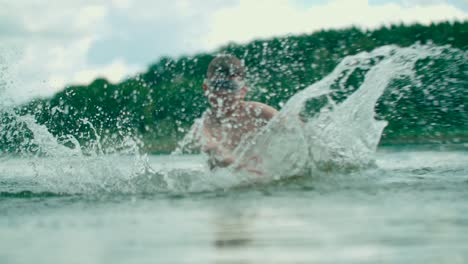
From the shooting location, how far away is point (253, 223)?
3553 millimetres

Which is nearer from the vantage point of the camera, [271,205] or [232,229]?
[232,229]

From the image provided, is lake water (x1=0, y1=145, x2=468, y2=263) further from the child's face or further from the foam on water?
the child's face

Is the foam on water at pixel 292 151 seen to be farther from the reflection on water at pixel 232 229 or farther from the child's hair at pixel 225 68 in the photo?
the reflection on water at pixel 232 229

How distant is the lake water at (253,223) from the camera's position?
273 cm

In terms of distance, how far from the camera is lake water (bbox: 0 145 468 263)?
107 inches

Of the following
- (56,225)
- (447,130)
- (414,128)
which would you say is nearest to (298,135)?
(56,225)

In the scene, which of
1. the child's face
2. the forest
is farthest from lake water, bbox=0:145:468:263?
the forest

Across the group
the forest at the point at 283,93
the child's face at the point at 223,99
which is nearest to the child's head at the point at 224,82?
the child's face at the point at 223,99

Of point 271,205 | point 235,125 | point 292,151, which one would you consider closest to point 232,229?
point 271,205

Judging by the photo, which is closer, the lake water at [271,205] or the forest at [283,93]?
the lake water at [271,205]

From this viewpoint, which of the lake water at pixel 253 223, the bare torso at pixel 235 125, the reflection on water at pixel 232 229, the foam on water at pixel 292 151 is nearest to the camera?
the lake water at pixel 253 223

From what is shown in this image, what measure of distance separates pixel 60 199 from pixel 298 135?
197 centimetres

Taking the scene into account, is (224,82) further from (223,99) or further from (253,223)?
(253,223)

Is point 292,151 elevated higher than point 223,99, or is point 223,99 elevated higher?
point 223,99
